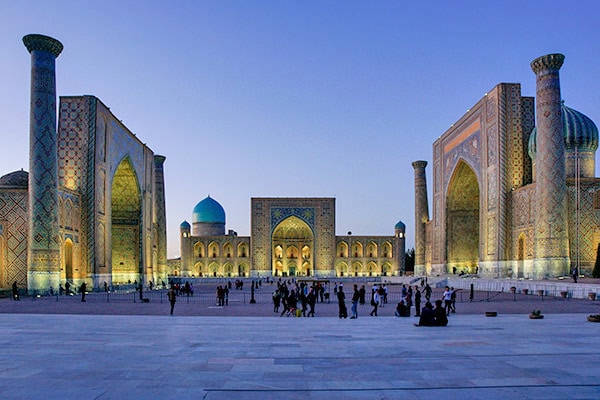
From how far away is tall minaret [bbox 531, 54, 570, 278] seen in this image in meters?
21.1

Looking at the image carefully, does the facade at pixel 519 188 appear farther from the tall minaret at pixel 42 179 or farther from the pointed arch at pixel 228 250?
the pointed arch at pixel 228 250

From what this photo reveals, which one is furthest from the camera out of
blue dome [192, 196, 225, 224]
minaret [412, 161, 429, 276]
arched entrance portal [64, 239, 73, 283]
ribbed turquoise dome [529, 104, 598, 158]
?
blue dome [192, 196, 225, 224]

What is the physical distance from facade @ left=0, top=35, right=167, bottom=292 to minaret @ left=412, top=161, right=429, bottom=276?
62.4 ft

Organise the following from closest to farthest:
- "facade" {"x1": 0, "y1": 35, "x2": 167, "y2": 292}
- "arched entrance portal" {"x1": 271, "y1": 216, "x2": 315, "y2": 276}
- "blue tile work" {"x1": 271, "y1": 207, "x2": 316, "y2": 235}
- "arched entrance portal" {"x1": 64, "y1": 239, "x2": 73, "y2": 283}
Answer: "facade" {"x1": 0, "y1": 35, "x2": 167, "y2": 292} → "arched entrance portal" {"x1": 64, "y1": 239, "x2": 73, "y2": 283} → "blue tile work" {"x1": 271, "y1": 207, "x2": 316, "y2": 235} → "arched entrance portal" {"x1": 271, "y1": 216, "x2": 315, "y2": 276}

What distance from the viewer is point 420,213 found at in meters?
41.7

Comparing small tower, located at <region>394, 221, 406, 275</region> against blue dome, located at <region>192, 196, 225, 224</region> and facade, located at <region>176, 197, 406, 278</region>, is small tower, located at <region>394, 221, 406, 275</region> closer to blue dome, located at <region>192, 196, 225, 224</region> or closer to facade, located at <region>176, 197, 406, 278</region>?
facade, located at <region>176, 197, 406, 278</region>

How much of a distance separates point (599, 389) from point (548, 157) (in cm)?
1833

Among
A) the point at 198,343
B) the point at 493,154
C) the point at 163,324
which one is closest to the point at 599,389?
the point at 198,343

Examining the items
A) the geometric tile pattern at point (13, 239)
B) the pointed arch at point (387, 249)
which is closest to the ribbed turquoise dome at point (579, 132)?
the geometric tile pattern at point (13, 239)

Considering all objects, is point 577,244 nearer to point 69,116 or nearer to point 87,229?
point 87,229

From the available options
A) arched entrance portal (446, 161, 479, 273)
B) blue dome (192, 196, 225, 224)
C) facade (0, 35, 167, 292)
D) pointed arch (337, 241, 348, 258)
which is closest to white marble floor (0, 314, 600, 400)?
facade (0, 35, 167, 292)

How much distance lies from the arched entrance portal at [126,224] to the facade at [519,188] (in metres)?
18.7

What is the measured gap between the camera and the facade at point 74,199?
1988 cm

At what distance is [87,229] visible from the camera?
945 inches
